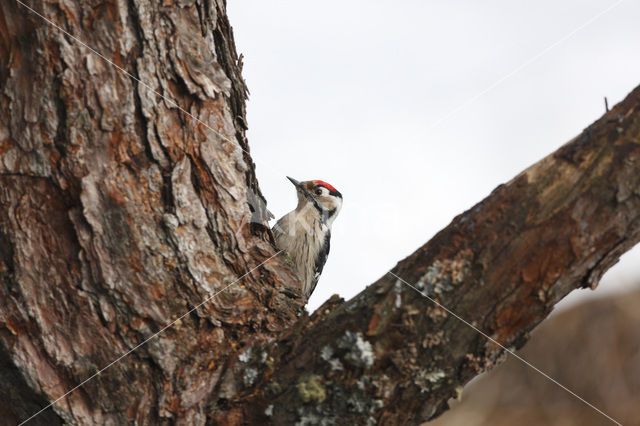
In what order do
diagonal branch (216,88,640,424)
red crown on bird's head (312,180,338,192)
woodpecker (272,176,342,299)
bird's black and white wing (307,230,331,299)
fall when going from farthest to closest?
red crown on bird's head (312,180,338,192) → bird's black and white wing (307,230,331,299) → woodpecker (272,176,342,299) → diagonal branch (216,88,640,424)

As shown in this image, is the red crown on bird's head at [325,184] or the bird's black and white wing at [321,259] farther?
the red crown on bird's head at [325,184]

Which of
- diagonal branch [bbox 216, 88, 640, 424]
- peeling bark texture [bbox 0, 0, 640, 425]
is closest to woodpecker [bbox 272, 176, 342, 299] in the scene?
peeling bark texture [bbox 0, 0, 640, 425]

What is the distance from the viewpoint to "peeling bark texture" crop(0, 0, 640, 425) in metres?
1.61

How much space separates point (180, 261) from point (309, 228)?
2.56 meters

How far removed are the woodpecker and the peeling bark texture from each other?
2.20 metres

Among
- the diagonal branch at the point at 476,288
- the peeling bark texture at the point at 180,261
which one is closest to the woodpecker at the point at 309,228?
the peeling bark texture at the point at 180,261

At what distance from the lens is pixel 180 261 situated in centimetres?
194

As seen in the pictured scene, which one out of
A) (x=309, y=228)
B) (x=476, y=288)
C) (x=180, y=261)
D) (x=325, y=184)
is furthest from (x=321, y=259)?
(x=476, y=288)

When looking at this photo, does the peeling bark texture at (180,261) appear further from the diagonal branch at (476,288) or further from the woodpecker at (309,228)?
the woodpecker at (309,228)

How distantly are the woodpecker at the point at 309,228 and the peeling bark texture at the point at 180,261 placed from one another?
2.20 metres

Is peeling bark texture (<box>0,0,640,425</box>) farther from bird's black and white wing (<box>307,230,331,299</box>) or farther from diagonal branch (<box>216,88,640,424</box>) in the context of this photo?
bird's black and white wing (<box>307,230,331,299</box>)

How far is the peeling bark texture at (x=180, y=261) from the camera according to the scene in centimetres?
161

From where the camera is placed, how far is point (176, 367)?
1.87 metres

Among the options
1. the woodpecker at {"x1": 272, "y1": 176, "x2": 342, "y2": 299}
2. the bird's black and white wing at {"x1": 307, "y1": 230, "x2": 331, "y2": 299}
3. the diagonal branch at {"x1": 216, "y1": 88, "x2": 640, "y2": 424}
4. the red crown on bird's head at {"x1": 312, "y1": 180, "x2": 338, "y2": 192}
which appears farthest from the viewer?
the red crown on bird's head at {"x1": 312, "y1": 180, "x2": 338, "y2": 192}
